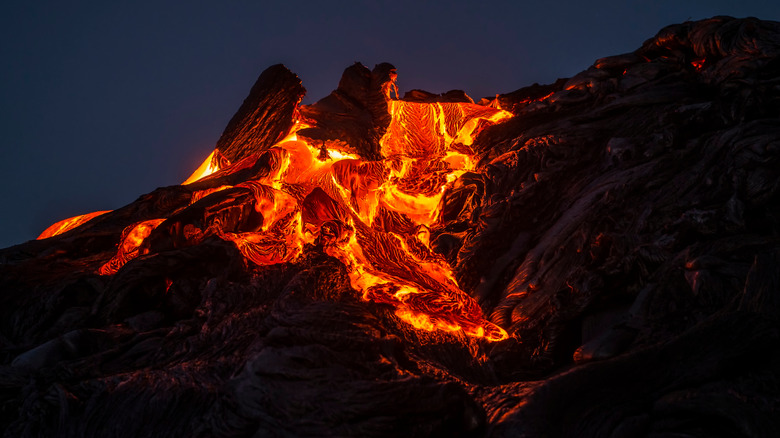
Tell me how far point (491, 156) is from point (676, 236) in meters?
2.90

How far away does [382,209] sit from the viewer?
6016 mm

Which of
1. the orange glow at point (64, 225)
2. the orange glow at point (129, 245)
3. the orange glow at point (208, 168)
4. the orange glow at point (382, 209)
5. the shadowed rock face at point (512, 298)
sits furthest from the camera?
the orange glow at point (208, 168)

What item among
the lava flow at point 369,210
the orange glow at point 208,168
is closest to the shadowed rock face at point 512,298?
the lava flow at point 369,210

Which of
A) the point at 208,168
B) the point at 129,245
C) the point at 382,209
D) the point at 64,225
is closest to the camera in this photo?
the point at 129,245

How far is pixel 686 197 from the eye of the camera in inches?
145

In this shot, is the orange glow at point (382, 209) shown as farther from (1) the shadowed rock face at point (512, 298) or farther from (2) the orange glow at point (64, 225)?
(2) the orange glow at point (64, 225)

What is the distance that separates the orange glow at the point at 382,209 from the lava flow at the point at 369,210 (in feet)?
0.04

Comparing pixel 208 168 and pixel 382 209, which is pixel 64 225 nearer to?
pixel 208 168

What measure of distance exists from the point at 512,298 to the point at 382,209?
2.38 meters

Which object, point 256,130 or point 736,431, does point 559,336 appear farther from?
point 256,130

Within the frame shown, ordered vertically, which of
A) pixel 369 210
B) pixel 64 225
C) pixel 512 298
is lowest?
pixel 512 298

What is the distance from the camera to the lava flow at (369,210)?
429cm

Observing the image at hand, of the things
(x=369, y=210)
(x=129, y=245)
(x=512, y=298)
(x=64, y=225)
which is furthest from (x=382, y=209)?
(x=64, y=225)

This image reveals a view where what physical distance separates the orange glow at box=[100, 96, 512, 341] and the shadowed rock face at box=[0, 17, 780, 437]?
0.17 metres
